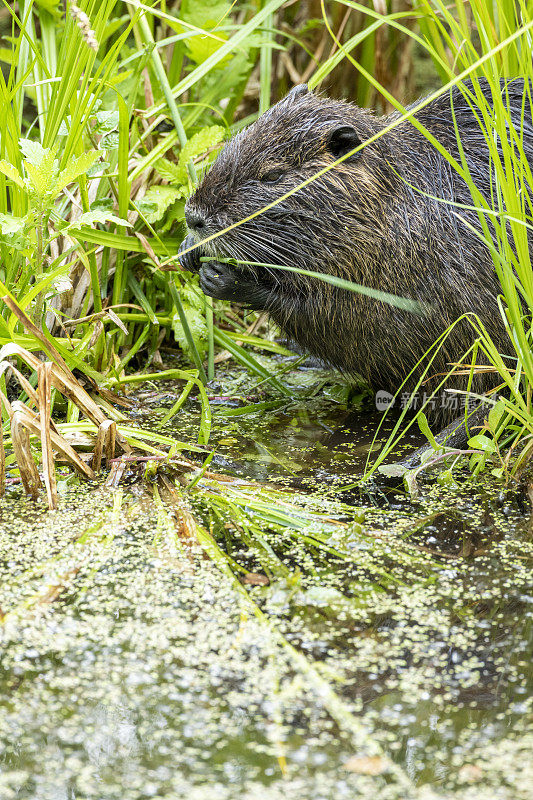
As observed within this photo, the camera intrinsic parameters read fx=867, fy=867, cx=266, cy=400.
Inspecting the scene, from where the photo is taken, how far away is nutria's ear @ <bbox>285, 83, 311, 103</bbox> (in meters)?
2.71

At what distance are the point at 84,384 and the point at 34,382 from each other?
0.48 ft

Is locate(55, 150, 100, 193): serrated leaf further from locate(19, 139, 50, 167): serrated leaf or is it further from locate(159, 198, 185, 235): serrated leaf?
locate(159, 198, 185, 235): serrated leaf

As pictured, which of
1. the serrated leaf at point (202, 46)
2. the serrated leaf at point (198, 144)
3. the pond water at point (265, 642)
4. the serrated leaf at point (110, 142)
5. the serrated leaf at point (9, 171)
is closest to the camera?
the pond water at point (265, 642)

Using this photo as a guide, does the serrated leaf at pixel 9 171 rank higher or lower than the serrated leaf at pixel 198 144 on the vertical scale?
higher

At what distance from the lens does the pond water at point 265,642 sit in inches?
48.1

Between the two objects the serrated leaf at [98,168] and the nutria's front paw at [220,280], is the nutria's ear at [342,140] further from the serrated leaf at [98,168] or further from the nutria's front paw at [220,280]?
the serrated leaf at [98,168]

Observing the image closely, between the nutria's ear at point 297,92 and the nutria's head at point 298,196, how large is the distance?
0.10m

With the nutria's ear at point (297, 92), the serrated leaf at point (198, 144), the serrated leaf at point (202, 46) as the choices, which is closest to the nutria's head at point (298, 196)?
the nutria's ear at point (297, 92)

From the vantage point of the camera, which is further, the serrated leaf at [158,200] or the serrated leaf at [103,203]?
the serrated leaf at [158,200]

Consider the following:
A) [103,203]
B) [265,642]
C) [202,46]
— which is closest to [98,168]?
[103,203]

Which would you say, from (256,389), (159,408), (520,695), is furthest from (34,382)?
(520,695)

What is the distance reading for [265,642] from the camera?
151 cm

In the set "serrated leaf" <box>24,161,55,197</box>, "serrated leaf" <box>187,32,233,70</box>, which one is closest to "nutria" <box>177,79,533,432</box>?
"serrated leaf" <box>24,161,55,197</box>

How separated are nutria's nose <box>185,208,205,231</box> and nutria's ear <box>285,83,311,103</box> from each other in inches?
18.9
